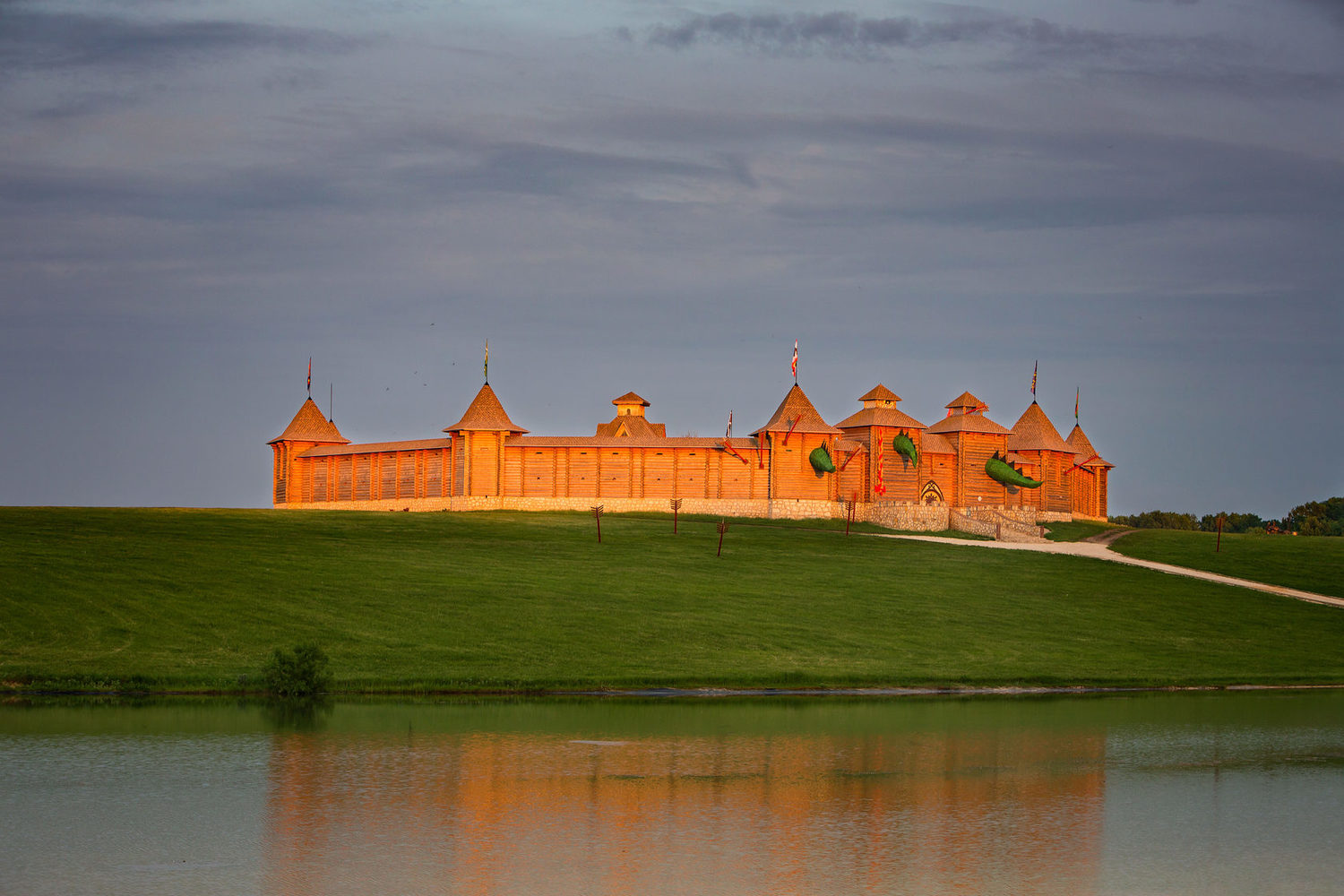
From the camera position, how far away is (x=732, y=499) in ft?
248

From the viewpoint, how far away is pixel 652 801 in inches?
757

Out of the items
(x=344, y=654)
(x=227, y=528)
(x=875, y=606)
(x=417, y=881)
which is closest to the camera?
(x=417, y=881)

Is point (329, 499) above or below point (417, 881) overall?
above

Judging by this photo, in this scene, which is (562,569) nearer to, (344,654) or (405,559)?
(405,559)

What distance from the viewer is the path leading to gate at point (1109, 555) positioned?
5462 cm

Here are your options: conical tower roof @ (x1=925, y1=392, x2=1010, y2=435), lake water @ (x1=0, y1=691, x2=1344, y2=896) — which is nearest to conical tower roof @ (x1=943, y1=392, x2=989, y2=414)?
conical tower roof @ (x1=925, y1=392, x2=1010, y2=435)

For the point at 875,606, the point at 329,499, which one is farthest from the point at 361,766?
the point at 329,499

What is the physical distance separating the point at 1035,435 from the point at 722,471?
795 inches

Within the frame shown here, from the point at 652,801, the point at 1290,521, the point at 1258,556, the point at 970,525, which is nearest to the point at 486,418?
the point at 970,525

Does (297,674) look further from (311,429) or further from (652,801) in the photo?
(311,429)

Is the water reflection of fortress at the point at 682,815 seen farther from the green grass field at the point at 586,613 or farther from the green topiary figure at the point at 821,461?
the green topiary figure at the point at 821,461

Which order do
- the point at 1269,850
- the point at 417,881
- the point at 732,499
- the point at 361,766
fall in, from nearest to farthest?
1. the point at 417,881
2. the point at 1269,850
3. the point at 361,766
4. the point at 732,499

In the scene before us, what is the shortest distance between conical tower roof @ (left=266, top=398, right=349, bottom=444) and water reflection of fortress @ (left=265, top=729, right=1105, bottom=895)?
59.4 meters

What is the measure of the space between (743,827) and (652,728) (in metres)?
9.33
